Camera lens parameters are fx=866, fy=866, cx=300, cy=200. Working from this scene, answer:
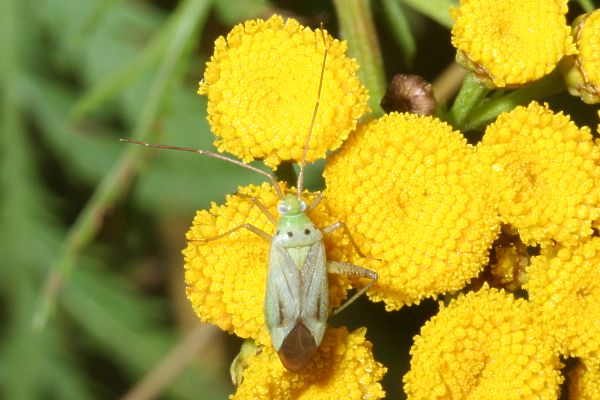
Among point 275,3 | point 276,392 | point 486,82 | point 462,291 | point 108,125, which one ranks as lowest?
point 108,125

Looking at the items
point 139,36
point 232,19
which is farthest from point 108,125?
point 232,19

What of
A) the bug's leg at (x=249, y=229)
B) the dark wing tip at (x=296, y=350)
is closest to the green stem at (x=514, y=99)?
the bug's leg at (x=249, y=229)

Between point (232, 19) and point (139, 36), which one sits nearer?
point (232, 19)

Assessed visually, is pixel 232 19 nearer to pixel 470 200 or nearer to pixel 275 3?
pixel 275 3

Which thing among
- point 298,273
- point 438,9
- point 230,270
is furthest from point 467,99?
point 230,270

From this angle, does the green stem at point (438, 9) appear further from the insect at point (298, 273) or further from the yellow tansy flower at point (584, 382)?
the yellow tansy flower at point (584, 382)

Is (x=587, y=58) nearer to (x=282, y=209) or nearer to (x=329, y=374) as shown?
(x=282, y=209)

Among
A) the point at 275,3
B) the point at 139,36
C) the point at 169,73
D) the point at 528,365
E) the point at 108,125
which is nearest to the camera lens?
the point at 528,365

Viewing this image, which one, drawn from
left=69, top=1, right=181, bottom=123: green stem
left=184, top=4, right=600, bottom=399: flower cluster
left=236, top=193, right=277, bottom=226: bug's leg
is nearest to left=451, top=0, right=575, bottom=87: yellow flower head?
left=184, top=4, right=600, bottom=399: flower cluster
